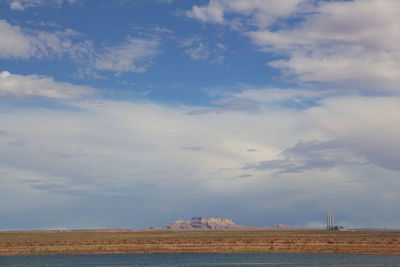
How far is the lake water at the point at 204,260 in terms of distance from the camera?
96.9 m

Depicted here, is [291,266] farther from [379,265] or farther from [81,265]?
[81,265]

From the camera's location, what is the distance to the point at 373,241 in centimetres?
13450

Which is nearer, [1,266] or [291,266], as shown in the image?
[291,266]

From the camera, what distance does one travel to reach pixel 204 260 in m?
105

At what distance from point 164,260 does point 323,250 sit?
140ft

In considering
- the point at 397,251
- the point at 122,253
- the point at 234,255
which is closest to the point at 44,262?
the point at 122,253

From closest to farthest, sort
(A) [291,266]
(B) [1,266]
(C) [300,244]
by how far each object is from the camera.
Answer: (A) [291,266] < (B) [1,266] < (C) [300,244]

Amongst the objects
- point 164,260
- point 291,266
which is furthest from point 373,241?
point 164,260

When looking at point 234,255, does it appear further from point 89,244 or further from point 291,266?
point 89,244

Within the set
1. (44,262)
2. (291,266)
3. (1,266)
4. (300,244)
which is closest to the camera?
(291,266)

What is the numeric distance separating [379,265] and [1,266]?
78.2 m

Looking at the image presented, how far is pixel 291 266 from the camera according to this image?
298 ft

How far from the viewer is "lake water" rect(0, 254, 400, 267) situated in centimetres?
9693

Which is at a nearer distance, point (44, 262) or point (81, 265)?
point (81, 265)
